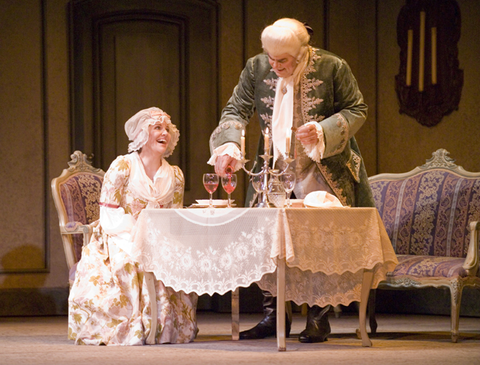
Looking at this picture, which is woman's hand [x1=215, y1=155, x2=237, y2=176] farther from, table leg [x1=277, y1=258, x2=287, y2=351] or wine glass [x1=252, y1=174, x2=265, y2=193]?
table leg [x1=277, y1=258, x2=287, y2=351]

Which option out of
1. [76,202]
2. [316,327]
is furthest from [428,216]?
[76,202]

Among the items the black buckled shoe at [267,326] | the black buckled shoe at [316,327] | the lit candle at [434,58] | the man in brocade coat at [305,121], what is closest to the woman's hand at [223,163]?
the man in brocade coat at [305,121]

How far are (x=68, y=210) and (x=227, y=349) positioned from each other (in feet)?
6.24

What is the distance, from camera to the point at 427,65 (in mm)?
5555

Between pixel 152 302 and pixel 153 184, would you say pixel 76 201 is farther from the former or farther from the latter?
pixel 152 302

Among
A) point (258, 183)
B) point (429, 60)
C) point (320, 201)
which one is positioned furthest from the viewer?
point (429, 60)

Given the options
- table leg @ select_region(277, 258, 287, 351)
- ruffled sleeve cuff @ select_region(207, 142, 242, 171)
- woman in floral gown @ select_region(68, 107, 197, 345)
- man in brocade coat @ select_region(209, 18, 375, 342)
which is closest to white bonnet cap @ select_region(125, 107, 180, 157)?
woman in floral gown @ select_region(68, 107, 197, 345)

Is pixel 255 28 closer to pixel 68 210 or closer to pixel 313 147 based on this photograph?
pixel 68 210

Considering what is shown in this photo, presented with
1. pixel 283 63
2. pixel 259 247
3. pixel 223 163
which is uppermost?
pixel 283 63

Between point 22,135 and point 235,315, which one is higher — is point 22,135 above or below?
above

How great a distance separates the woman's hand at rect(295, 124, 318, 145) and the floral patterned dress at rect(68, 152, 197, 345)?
88 centimetres

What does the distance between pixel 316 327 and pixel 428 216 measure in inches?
57.3

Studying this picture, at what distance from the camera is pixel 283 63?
3449 millimetres

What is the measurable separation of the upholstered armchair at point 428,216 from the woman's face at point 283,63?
1340mm
